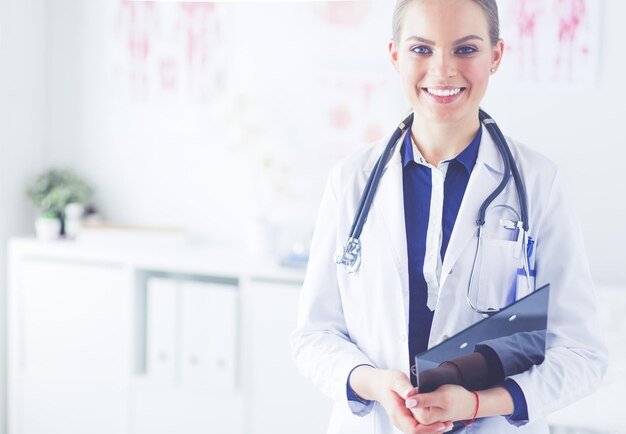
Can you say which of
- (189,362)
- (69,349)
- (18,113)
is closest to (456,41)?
(189,362)

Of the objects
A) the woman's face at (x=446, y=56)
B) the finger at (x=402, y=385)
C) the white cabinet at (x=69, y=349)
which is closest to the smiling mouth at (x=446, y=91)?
the woman's face at (x=446, y=56)

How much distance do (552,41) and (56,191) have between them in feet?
6.59

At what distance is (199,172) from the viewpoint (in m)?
2.96

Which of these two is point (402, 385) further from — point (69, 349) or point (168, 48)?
point (168, 48)

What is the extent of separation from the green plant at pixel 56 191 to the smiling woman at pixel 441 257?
1.86 m

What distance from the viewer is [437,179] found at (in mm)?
1311

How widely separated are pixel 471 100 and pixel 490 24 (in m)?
0.14

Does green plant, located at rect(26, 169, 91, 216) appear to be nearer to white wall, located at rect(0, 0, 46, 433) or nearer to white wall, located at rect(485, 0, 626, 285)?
white wall, located at rect(0, 0, 46, 433)

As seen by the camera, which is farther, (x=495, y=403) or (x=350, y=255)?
(x=350, y=255)

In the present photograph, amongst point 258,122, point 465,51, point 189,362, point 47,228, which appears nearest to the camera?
point 465,51

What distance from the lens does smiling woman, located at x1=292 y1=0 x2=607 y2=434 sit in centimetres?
121

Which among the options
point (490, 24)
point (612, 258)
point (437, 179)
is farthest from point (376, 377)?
point (612, 258)

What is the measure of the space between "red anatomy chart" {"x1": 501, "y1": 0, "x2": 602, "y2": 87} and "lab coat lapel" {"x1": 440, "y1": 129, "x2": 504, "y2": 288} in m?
1.32

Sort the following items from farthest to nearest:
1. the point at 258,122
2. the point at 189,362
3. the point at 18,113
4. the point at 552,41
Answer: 1. the point at 18,113
2. the point at 258,122
3. the point at 189,362
4. the point at 552,41
